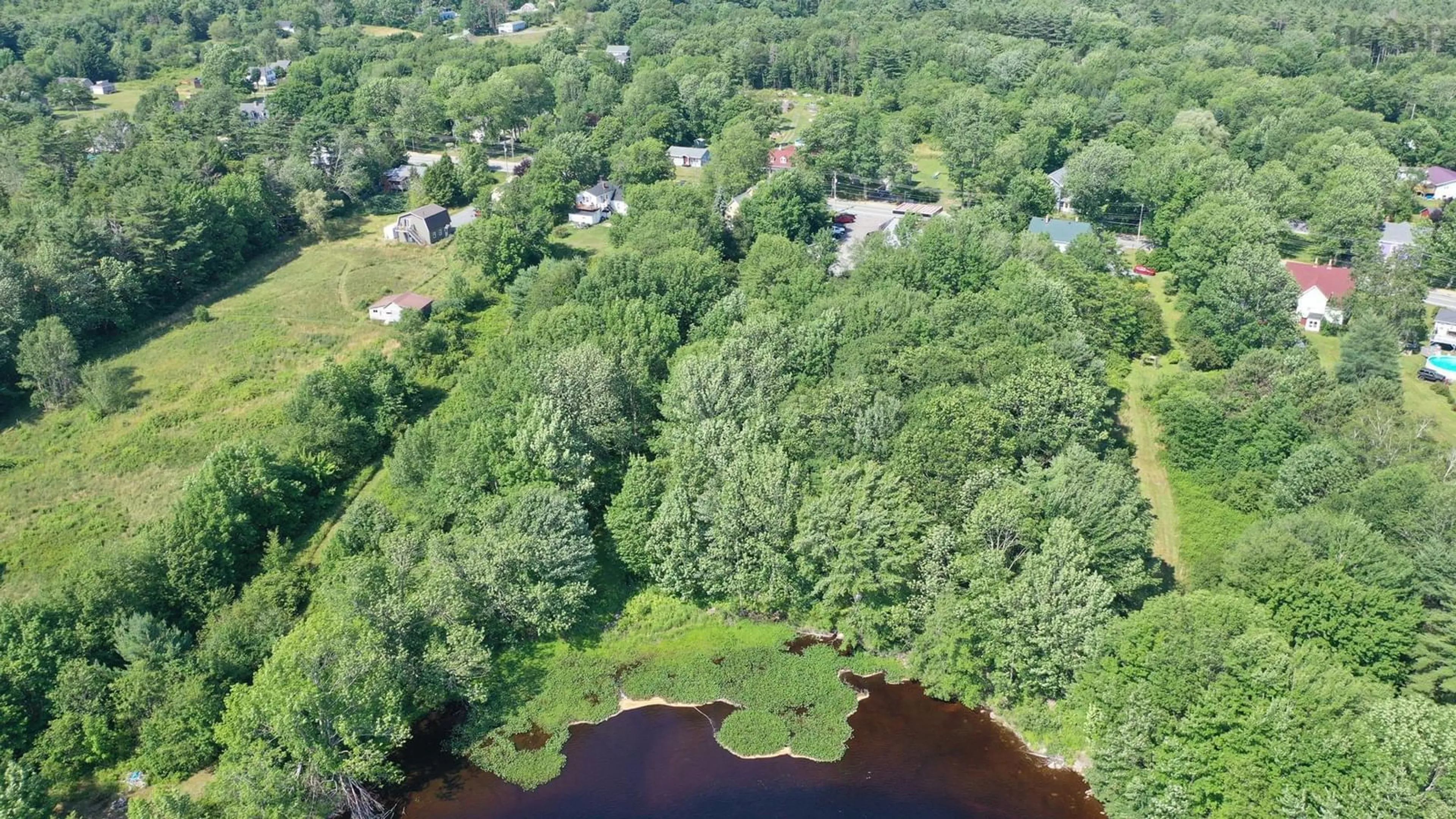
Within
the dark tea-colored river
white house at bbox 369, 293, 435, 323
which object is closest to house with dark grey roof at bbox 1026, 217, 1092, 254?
white house at bbox 369, 293, 435, 323

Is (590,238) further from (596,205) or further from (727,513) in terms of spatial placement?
(727,513)

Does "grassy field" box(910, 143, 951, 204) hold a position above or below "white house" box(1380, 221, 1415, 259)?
below

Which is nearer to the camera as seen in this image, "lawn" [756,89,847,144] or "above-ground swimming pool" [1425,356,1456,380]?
"above-ground swimming pool" [1425,356,1456,380]

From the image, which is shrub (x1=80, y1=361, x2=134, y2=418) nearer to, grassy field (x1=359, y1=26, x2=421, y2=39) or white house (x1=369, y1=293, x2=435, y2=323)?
white house (x1=369, y1=293, x2=435, y2=323)

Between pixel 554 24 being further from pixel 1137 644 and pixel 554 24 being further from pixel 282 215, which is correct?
pixel 1137 644

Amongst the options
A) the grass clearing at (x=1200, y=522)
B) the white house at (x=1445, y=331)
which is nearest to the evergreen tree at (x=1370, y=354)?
the white house at (x=1445, y=331)

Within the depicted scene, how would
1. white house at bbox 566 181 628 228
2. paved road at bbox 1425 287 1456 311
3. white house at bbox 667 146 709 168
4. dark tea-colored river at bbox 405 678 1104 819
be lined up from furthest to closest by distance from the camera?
white house at bbox 667 146 709 168, white house at bbox 566 181 628 228, paved road at bbox 1425 287 1456 311, dark tea-colored river at bbox 405 678 1104 819

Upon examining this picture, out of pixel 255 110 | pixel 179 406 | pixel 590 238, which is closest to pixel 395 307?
pixel 179 406
